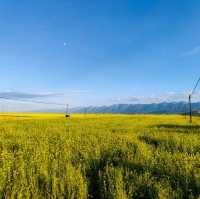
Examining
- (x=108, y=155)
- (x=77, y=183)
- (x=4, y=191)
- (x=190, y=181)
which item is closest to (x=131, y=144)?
(x=108, y=155)

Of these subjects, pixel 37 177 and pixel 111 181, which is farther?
pixel 37 177

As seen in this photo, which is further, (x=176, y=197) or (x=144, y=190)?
(x=144, y=190)

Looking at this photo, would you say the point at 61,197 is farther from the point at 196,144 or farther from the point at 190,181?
the point at 196,144

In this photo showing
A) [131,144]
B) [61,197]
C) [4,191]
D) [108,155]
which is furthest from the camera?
[131,144]

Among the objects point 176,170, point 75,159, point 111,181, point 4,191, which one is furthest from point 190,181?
point 4,191

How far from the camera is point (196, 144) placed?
8938mm

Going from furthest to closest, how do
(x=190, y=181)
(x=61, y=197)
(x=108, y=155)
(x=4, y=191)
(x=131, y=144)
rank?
(x=131, y=144), (x=108, y=155), (x=190, y=181), (x=4, y=191), (x=61, y=197)

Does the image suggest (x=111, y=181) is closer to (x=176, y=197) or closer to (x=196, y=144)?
(x=176, y=197)

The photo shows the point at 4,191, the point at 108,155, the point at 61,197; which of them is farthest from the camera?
the point at 108,155

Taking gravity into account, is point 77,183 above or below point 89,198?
above

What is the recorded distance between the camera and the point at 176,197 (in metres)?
3.95

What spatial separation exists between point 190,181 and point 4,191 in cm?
349

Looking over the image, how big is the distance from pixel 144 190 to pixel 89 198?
1.02 m

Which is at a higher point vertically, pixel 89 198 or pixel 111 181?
pixel 111 181
